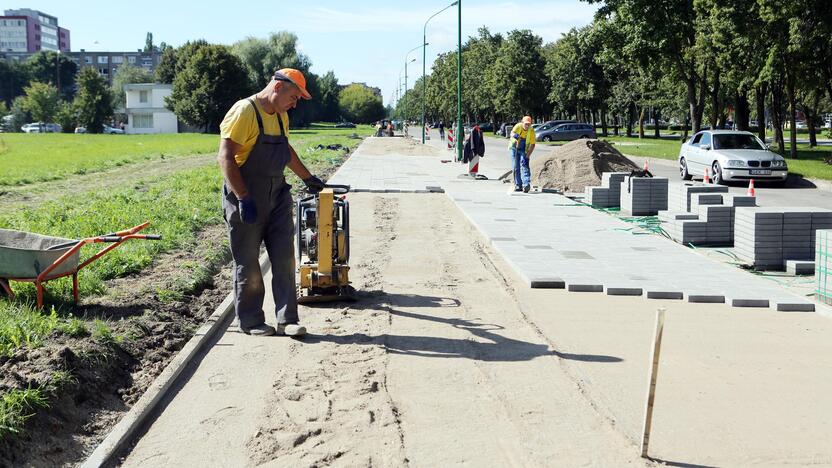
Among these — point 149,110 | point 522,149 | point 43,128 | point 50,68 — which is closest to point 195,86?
point 149,110

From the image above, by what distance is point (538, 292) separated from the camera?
29.1 feet

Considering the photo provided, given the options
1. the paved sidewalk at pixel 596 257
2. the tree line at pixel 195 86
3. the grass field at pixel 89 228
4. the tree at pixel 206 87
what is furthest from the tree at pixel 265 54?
the paved sidewalk at pixel 596 257

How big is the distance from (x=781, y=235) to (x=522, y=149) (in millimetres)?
9750

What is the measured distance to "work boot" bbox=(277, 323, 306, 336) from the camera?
270 inches

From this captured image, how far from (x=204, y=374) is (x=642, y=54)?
38.6 metres

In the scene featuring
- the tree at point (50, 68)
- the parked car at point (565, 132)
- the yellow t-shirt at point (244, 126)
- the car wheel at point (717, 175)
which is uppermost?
the tree at point (50, 68)

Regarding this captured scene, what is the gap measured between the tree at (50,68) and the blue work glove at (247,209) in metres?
162

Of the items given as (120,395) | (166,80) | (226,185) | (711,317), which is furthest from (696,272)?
(166,80)

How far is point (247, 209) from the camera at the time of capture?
263 inches

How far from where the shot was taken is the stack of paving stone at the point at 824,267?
837 cm

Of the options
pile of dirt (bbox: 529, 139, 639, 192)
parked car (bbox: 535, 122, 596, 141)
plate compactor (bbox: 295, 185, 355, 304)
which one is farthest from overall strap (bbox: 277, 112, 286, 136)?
parked car (bbox: 535, 122, 596, 141)

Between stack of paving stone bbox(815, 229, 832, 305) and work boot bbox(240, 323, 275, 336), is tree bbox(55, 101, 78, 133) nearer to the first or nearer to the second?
work boot bbox(240, 323, 275, 336)

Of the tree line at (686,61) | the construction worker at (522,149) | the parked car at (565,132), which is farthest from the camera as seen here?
the parked car at (565,132)

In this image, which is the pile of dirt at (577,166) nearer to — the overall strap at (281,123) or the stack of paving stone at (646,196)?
the stack of paving stone at (646,196)
